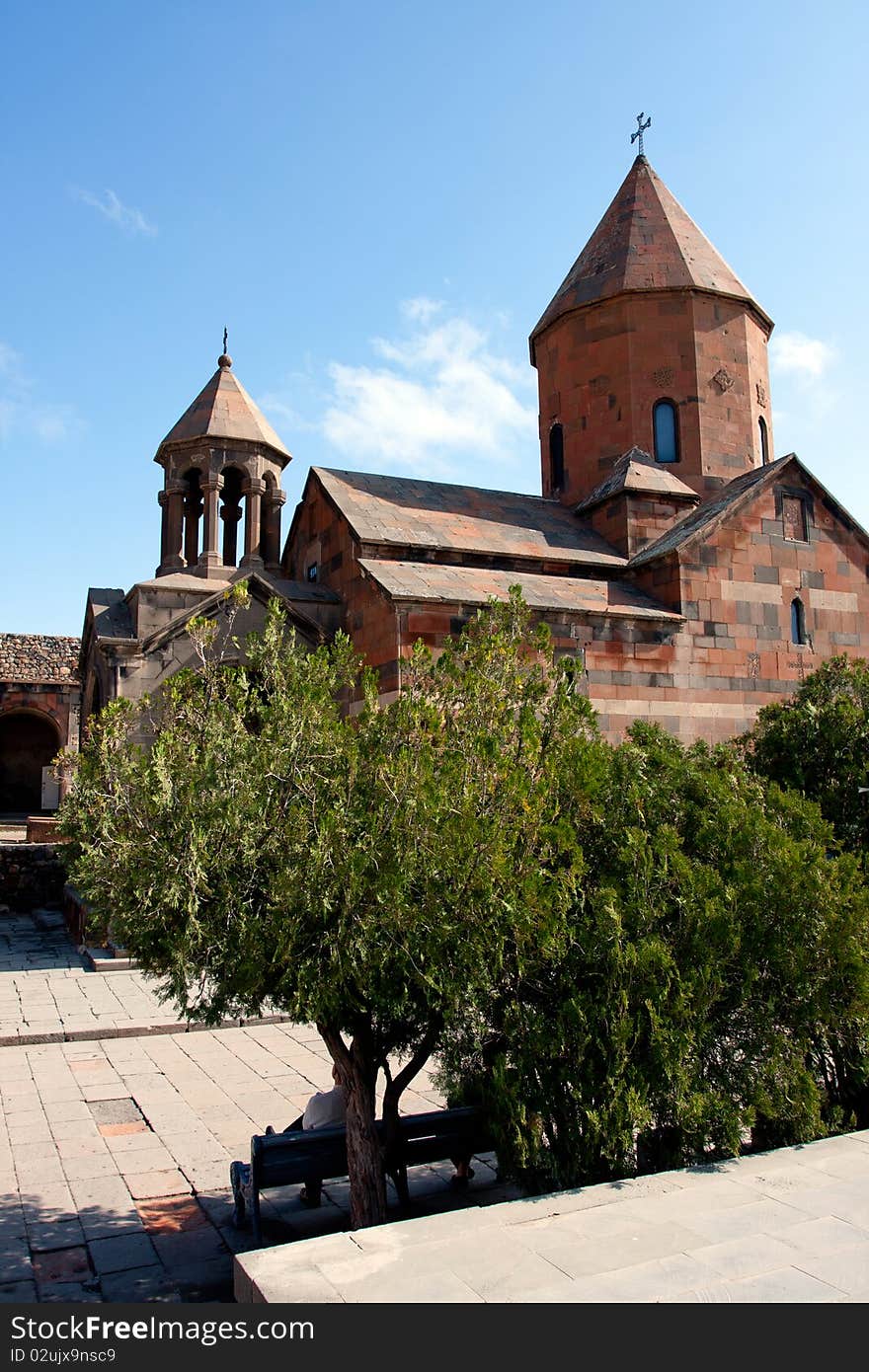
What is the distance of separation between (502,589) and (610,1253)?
7435mm

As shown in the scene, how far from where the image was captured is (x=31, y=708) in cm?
2042

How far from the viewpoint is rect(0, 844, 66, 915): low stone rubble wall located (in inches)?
460

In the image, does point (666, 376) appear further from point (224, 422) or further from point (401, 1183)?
point (401, 1183)

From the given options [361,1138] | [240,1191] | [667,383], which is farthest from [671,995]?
[667,383]

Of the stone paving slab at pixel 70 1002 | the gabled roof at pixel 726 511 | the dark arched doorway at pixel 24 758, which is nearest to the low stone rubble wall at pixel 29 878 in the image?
the stone paving slab at pixel 70 1002

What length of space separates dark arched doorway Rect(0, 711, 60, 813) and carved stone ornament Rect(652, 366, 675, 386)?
15.2 m

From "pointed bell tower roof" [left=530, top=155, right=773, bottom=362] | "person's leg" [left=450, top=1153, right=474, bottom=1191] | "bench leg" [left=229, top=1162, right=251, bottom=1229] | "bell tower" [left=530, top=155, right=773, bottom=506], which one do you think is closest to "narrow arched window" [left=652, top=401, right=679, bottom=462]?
"bell tower" [left=530, top=155, right=773, bottom=506]

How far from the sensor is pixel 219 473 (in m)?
11.6

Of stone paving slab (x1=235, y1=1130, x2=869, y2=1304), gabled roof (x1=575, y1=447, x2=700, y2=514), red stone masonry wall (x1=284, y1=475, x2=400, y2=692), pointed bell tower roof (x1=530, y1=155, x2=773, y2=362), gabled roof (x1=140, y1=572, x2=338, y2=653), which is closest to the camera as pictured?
stone paving slab (x1=235, y1=1130, x2=869, y2=1304)

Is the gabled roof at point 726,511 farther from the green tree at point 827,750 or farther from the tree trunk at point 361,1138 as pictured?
the tree trunk at point 361,1138

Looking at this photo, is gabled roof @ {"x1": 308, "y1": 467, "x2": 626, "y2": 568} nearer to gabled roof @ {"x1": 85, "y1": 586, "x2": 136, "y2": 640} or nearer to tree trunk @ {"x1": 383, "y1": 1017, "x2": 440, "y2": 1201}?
gabled roof @ {"x1": 85, "y1": 586, "x2": 136, "y2": 640}

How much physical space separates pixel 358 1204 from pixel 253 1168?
15.7 inches

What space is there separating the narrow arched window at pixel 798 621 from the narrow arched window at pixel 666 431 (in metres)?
2.97

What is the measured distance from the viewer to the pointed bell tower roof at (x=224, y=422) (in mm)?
11672
